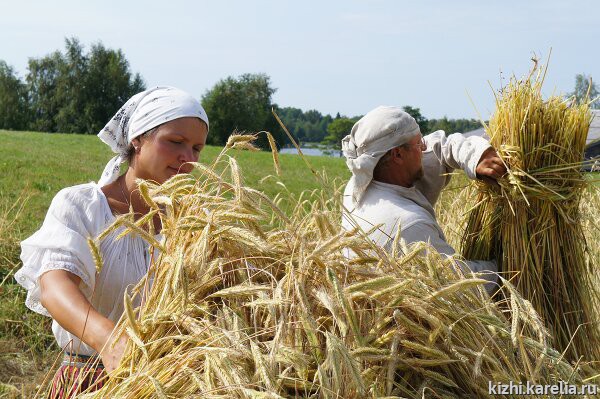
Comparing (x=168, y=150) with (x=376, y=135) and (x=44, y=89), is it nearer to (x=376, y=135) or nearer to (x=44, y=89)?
(x=376, y=135)

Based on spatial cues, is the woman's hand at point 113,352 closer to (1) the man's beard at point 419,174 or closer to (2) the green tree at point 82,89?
(1) the man's beard at point 419,174

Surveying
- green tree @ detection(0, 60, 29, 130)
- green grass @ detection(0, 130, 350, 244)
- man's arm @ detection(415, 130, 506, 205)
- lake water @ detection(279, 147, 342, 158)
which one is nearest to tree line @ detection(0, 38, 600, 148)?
green tree @ detection(0, 60, 29, 130)

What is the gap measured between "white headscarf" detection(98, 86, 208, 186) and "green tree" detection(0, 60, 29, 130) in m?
68.4

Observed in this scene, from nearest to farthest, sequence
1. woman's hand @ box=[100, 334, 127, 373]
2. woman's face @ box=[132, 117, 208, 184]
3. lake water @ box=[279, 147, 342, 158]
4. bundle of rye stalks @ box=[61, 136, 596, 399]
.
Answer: bundle of rye stalks @ box=[61, 136, 596, 399]
woman's hand @ box=[100, 334, 127, 373]
woman's face @ box=[132, 117, 208, 184]
lake water @ box=[279, 147, 342, 158]

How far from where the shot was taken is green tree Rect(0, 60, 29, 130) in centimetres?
6619

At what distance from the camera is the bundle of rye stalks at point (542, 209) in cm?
258

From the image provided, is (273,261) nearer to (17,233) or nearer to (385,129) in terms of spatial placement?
(385,129)

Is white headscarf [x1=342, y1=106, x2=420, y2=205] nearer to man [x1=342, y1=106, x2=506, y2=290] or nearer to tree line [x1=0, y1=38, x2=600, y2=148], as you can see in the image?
man [x1=342, y1=106, x2=506, y2=290]

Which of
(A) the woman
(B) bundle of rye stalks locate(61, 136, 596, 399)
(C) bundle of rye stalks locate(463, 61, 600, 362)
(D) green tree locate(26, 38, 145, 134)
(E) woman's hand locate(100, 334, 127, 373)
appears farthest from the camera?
(D) green tree locate(26, 38, 145, 134)

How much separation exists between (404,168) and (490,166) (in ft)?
1.20

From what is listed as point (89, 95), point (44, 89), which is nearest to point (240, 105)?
point (89, 95)

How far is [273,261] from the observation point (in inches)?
60.1

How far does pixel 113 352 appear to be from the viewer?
155cm

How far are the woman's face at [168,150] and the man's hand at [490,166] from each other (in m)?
1.06
